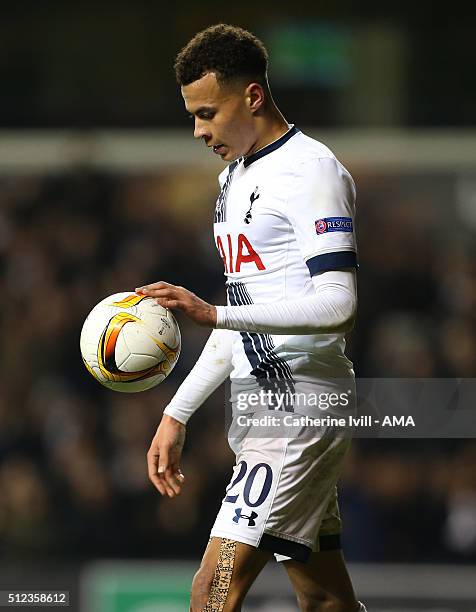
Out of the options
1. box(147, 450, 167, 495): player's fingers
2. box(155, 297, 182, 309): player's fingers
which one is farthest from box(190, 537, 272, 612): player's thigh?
box(155, 297, 182, 309): player's fingers

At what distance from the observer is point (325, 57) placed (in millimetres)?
10062

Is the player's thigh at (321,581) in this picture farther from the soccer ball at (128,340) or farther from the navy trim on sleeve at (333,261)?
the navy trim on sleeve at (333,261)

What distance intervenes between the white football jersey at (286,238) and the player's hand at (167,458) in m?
0.26

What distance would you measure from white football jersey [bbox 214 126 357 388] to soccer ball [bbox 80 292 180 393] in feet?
0.83

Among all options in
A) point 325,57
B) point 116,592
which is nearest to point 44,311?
point 116,592

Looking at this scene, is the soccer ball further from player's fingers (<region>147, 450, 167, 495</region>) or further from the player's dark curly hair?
the player's dark curly hair

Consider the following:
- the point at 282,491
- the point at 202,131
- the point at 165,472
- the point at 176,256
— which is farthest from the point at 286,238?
the point at 176,256

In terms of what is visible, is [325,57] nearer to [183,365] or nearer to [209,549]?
[183,365]

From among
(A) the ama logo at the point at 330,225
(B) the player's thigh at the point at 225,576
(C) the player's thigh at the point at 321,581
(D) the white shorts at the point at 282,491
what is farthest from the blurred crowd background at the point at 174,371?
(A) the ama logo at the point at 330,225

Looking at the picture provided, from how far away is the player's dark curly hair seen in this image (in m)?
3.60

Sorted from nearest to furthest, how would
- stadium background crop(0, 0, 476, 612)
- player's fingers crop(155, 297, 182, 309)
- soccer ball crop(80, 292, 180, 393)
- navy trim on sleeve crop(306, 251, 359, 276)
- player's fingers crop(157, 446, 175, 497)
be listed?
1. player's fingers crop(155, 297, 182, 309)
2. navy trim on sleeve crop(306, 251, 359, 276)
3. soccer ball crop(80, 292, 180, 393)
4. player's fingers crop(157, 446, 175, 497)
5. stadium background crop(0, 0, 476, 612)

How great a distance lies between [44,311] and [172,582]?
2563mm

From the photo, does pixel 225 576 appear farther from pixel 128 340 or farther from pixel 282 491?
pixel 128 340

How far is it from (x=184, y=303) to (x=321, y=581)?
1.01 m
